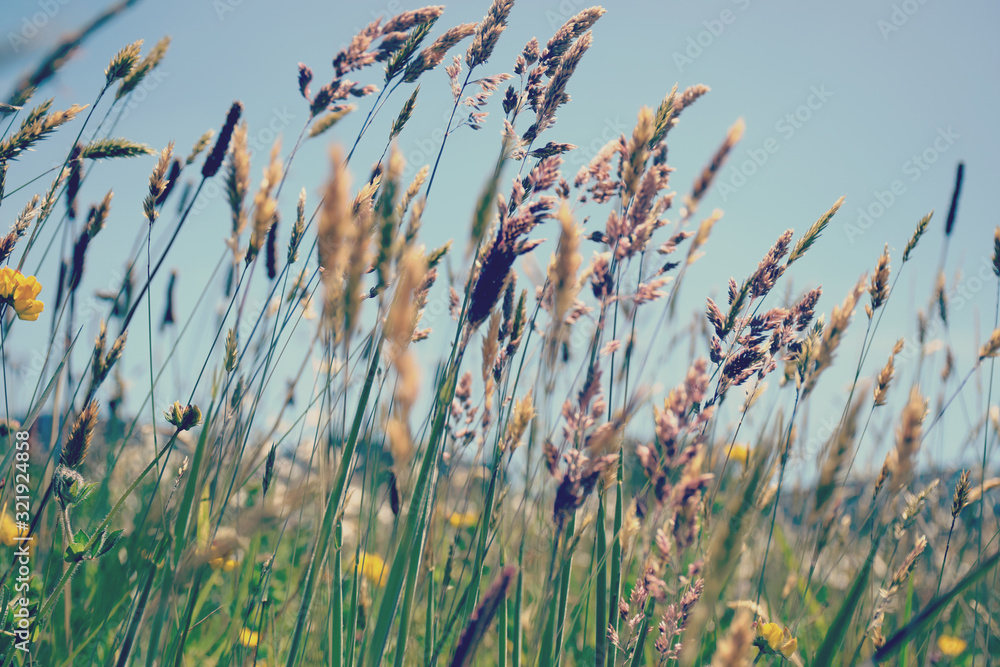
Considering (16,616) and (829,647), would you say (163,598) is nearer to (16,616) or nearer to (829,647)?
(16,616)

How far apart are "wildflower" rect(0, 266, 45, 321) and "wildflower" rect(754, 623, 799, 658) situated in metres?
1.92

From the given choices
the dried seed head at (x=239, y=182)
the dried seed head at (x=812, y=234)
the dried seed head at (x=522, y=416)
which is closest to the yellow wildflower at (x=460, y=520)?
the dried seed head at (x=522, y=416)

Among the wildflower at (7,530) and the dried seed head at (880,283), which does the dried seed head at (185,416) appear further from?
the dried seed head at (880,283)

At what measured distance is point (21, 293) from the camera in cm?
139

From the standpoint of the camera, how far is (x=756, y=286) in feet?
3.75

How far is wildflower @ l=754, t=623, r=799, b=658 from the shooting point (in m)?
1.22

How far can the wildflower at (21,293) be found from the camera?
4.45ft

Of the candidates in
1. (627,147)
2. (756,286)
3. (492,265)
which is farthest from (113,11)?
(756,286)

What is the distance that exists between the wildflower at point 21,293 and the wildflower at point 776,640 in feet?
6.30

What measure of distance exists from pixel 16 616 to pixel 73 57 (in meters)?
1.06

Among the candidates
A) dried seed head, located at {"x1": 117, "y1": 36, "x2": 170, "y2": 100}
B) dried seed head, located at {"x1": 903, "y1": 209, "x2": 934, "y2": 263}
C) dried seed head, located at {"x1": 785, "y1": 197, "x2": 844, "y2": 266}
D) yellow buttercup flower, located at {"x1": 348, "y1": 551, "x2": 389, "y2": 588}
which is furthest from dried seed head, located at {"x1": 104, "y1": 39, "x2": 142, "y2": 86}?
dried seed head, located at {"x1": 903, "y1": 209, "x2": 934, "y2": 263}

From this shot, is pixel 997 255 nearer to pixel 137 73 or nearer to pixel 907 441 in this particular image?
pixel 907 441

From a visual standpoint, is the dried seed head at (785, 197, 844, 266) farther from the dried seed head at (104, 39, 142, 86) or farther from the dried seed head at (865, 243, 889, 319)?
the dried seed head at (104, 39, 142, 86)

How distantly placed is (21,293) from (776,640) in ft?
6.53
